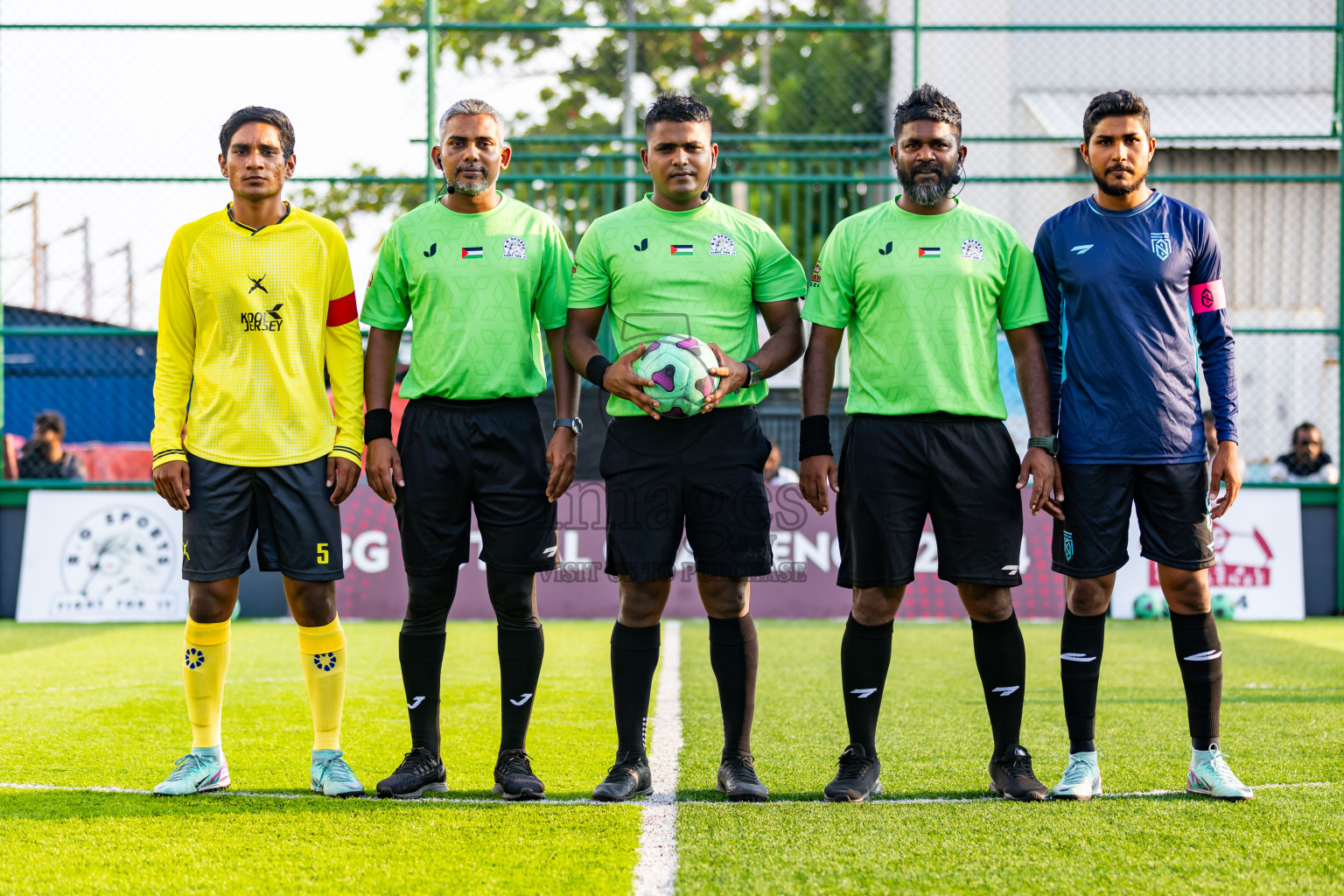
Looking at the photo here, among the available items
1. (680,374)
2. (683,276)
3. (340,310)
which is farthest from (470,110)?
(680,374)

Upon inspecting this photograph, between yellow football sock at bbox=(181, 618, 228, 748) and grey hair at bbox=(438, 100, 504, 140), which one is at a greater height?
grey hair at bbox=(438, 100, 504, 140)

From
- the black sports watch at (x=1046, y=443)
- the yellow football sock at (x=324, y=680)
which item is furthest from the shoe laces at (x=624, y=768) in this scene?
the black sports watch at (x=1046, y=443)

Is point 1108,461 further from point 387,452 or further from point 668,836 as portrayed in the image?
point 387,452

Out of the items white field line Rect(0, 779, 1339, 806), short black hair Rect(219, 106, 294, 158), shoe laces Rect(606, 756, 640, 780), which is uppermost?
short black hair Rect(219, 106, 294, 158)

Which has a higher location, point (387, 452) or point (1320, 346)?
point (1320, 346)

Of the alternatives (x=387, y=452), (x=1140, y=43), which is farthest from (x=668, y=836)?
(x=1140, y=43)

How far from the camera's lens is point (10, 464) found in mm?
11070

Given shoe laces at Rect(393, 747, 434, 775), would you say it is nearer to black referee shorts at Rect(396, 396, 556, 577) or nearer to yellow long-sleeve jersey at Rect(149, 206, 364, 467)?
black referee shorts at Rect(396, 396, 556, 577)

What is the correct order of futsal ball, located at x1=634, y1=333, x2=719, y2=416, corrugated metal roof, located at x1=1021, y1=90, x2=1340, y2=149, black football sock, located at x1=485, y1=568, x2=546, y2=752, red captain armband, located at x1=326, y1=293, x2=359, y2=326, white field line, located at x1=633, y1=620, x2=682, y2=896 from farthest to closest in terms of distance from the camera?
corrugated metal roof, located at x1=1021, y1=90, x2=1340, y2=149 → red captain armband, located at x1=326, y1=293, x2=359, y2=326 → black football sock, located at x1=485, y1=568, x2=546, y2=752 → futsal ball, located at x1=634, y1=333, x2=719, y2=416 → white field line, located at x1=633, y1=620, x2=682, y2=896

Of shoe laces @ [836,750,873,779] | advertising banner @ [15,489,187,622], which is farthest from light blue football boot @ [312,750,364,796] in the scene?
advertising banner @ [15,489,187,622]

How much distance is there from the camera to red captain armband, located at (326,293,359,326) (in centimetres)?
423

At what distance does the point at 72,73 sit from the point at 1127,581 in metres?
9.65

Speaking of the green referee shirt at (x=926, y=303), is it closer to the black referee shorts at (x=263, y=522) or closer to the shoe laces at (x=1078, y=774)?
the shoe laces at (x=1078, y=774)

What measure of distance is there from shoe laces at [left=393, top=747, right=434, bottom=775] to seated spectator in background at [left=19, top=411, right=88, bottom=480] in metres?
Answer: 7.74
